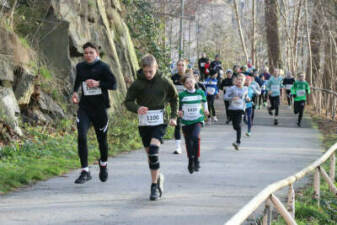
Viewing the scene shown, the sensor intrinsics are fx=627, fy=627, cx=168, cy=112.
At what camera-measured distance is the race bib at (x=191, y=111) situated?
9781 millimetres

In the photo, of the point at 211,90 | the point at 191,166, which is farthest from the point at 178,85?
the point at 211,90

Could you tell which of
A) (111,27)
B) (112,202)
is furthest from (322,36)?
(112,202)

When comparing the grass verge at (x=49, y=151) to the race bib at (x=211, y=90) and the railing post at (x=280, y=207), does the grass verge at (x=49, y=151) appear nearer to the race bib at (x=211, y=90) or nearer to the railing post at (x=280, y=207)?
the railing post at (x=280, y=207)

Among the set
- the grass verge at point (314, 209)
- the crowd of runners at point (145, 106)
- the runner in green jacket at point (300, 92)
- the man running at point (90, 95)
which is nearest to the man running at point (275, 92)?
the runner in green jacket at point (300, 92)

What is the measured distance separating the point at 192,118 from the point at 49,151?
2776 mm

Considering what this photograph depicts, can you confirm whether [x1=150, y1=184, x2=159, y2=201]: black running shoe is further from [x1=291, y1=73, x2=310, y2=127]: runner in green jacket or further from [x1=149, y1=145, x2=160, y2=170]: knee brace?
[x1=291, y1=73, x2=310, y2=127]: runner in green jacket

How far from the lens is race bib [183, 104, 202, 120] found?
978cm

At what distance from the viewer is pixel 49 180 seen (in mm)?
8836

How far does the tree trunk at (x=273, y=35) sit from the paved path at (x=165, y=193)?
843 inches

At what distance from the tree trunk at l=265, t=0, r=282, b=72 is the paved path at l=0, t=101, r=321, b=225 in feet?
70.2

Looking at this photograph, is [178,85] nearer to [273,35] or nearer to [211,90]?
[211,90]

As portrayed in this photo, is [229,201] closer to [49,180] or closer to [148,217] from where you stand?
[148,217]

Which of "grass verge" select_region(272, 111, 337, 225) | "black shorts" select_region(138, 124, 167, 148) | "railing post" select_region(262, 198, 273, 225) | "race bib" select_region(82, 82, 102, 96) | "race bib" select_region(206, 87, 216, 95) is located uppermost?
"race bib" select_region(82, 82, 102, 96)

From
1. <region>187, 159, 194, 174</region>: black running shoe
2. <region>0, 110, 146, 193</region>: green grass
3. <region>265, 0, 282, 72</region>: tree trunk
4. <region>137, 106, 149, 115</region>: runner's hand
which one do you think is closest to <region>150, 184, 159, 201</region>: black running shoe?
<region>137, 106, 149, 115</region>: runner's hand
